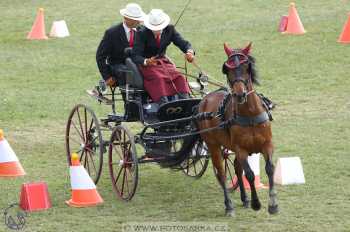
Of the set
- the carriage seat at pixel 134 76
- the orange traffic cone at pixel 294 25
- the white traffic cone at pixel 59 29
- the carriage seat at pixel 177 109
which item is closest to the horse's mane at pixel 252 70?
the carriage seat at pixel 177 109

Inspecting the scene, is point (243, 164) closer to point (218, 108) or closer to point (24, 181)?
point (218, 108)

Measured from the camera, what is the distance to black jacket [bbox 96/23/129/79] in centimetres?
1191

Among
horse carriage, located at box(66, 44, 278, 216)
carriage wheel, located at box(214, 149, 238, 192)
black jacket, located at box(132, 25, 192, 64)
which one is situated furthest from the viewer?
black jacket, located at box(132, 25, 192, 64)

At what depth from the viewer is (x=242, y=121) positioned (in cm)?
982

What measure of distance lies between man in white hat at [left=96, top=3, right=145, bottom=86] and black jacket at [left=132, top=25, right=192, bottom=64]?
18.0 inches

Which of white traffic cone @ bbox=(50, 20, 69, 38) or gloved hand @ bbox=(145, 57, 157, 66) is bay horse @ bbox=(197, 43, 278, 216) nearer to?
gloved hand @ bbox=(145, 57, 157, 66)

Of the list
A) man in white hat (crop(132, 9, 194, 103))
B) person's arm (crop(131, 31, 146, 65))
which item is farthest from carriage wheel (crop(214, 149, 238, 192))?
person's arm (crop(131, 31, 146, 65))

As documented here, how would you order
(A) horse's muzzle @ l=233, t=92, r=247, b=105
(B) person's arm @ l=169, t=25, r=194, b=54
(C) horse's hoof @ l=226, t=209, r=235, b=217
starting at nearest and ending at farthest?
(A) horse's muzzle @ l=233, t=92, r=247, b=105 < (C) horse's hoof @ l=226, t=209, r=235, b=217 < (B) person's arm @ l=169, t=25, r=194, b=54

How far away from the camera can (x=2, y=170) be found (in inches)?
476

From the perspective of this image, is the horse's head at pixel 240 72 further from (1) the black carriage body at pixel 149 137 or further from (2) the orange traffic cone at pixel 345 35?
(2) the orange traffic cone at pixel 345 35

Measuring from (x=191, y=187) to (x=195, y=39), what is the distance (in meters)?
A: 9.95

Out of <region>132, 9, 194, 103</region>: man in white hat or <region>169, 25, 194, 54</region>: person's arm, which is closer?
<region>132, 9, 194, 103</region>: man in white hat

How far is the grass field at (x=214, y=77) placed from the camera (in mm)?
10359

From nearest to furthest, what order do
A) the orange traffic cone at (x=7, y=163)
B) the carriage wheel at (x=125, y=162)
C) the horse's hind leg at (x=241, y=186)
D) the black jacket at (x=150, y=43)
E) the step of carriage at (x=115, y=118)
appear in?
the horse's hind leg at (x=241, y=186) → the carriage wheel at (x=125, y=162) → the black jacket at (x=150, y=43) → the step of carriage at (x=115, y=118) → the orange traffic cone at (x=7, y=163)
